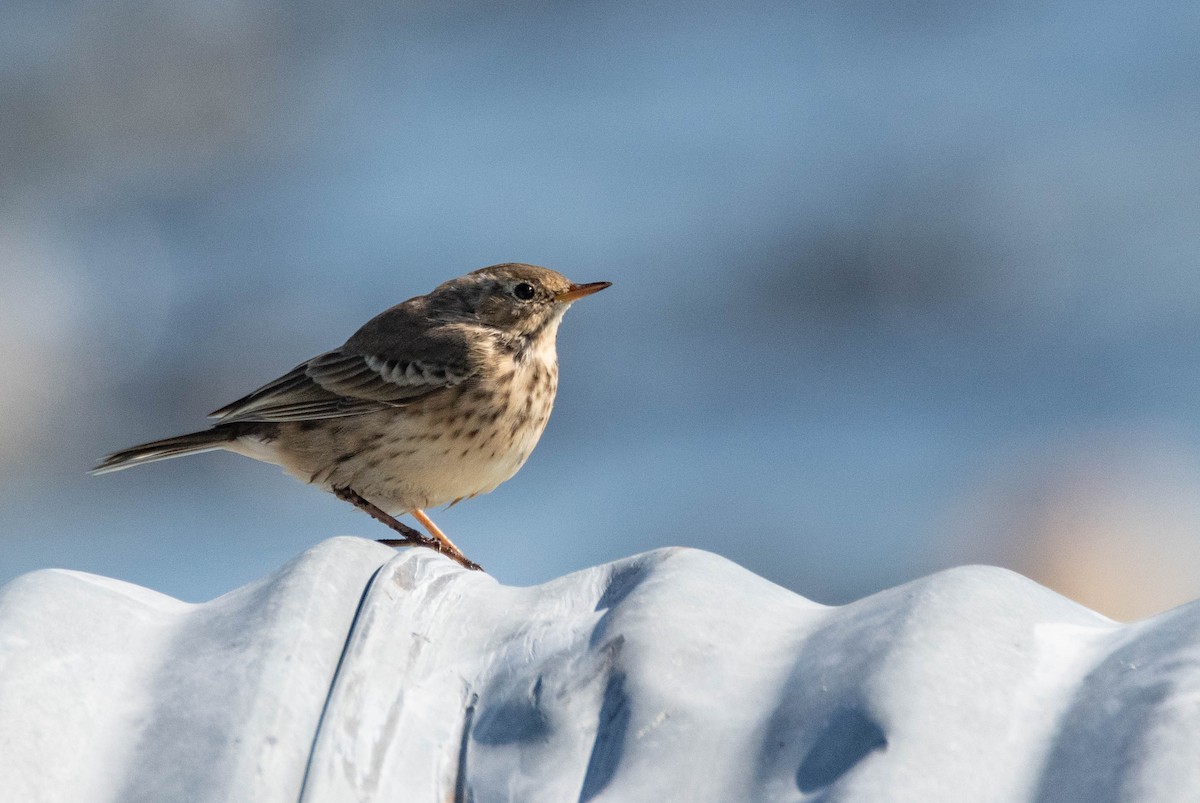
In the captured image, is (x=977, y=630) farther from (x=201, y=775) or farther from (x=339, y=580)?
(x=201, y=775)

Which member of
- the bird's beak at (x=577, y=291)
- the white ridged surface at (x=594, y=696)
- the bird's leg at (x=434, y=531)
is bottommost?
the bird's leg at (x=434, y=531)

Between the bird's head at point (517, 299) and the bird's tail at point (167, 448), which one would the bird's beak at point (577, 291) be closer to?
the bird's head at point (517, 299)

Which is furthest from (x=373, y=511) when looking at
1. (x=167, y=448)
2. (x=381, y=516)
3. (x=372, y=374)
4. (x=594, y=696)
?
(x=594, y=696)

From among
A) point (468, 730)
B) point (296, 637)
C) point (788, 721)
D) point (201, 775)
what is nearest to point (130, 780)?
point (201, 775)

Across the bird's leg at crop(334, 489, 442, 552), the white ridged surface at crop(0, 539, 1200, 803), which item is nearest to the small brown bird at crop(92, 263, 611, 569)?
the bird's leg at crop(334, 489, 442, 552)

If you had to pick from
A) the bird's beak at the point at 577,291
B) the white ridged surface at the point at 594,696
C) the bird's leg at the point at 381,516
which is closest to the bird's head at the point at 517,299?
the bird's beak at the point at 577,291

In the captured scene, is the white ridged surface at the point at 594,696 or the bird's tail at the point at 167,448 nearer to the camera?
the white ridged surface at the point at 594,696
